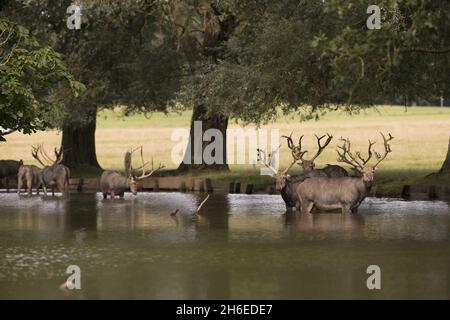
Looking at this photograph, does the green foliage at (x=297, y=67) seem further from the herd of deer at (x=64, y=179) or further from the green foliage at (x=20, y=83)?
the green foliage at (x=20, y=83)

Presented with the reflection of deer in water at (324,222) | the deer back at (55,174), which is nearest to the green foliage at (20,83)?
the reflection of deer in water at (324,222)

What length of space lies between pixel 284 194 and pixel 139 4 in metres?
17.6

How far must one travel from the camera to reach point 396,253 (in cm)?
2397

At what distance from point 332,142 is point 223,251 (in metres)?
67.2

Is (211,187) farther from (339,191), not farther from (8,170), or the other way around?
(339,191)

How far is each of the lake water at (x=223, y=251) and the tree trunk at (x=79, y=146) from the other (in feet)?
62.7

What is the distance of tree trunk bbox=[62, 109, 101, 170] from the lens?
56.8 meters

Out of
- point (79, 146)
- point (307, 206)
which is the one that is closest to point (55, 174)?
point (307, 206)

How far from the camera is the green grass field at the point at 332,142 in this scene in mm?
64688

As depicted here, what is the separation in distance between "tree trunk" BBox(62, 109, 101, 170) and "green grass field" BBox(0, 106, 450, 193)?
1270 millimetres

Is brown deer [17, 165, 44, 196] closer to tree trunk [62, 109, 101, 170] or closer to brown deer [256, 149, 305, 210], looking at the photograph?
tree trunk [62, 109, 101, 170]
